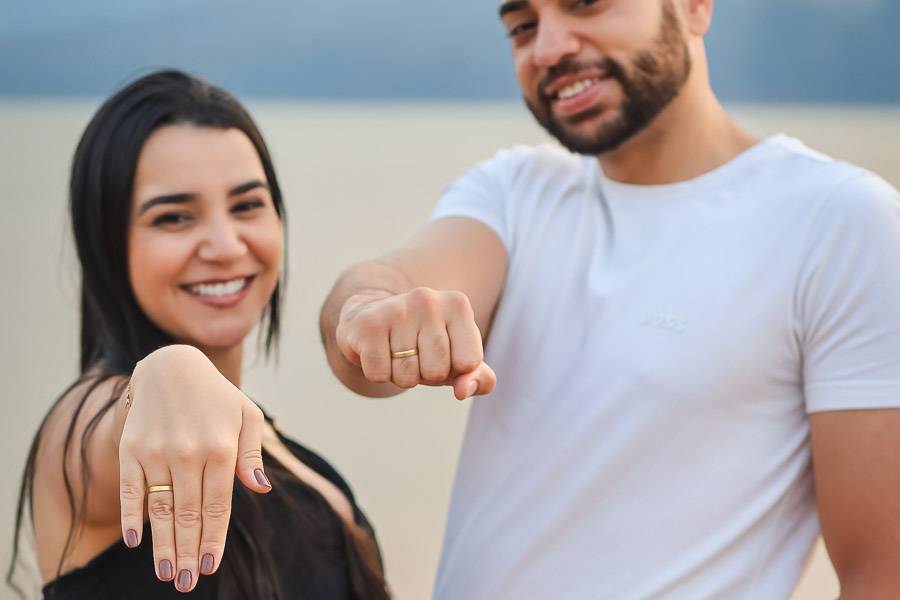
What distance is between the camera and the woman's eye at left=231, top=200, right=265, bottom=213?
1.52 metres

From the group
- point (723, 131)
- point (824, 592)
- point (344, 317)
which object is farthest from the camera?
point (824, 592)

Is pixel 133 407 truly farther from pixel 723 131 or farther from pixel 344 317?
pixel 723 131

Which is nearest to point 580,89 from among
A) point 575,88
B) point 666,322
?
point 575,88

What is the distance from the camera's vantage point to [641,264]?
54.1 inches

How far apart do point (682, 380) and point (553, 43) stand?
1.60 ft

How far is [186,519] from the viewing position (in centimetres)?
84

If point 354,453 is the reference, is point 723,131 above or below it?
above

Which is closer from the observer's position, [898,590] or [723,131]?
[898,590]

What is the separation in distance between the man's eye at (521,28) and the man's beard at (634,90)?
0.08 m

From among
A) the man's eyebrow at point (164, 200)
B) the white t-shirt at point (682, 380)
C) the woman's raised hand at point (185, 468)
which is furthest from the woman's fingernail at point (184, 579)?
the man's eyebrow at point (164, 200)

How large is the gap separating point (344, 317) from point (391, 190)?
4016 millimetres

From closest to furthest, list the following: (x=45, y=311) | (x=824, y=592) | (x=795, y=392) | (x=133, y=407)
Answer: (x=133, y=407) < (x=795, y=392) < (x=824, y=592) < (x=45, y=311)

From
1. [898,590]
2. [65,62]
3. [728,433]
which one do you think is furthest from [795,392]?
[65,62]

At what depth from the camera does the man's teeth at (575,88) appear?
1462mm
